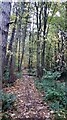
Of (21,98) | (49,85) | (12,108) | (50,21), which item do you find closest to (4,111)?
(12,108)

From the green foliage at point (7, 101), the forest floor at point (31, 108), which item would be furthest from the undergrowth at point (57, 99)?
the green foliage at point (7, 101)

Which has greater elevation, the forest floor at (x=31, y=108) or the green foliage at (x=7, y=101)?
the green foliage at (x=7, y=101)

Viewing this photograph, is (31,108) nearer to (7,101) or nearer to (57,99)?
(7,101)

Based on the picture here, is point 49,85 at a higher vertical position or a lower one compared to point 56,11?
lower

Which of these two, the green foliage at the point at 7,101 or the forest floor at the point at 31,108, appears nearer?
the forest floor at the point at 31,108

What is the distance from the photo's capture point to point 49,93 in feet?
29.6

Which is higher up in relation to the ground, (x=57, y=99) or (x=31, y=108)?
(x=31, y=108)

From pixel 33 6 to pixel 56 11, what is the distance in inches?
72.1

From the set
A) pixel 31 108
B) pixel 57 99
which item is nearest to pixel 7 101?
pixel 31 108

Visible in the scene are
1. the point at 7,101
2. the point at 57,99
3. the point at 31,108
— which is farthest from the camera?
the point at 57,99

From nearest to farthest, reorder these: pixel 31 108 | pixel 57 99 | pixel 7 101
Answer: pixel 7 101
pixel 31 108
pixel 57 99

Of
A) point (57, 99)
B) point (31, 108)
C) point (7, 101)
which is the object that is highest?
point (7, 101)

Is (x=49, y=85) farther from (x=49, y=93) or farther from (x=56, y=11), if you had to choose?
(x=56, y=11)

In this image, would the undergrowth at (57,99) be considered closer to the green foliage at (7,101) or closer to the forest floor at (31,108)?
the forest floor at (31,108)
